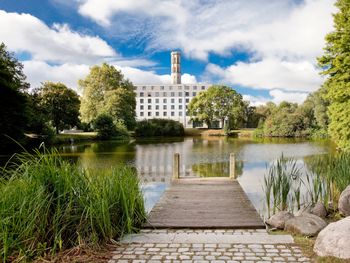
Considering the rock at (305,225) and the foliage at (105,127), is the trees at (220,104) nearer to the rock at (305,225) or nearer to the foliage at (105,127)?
the foliage at (105,127)

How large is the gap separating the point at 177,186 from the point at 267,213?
9.00 feet

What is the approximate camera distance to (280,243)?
14.4 ft

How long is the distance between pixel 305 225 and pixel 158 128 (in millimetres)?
46145

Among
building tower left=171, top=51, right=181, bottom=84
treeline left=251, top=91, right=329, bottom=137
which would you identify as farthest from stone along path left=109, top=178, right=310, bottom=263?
building tower left=171, top=51, right=181, bottom=84

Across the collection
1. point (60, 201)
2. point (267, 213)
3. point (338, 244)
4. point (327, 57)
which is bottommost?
point (267, 213)

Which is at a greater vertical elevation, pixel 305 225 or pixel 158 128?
pixel 158 128

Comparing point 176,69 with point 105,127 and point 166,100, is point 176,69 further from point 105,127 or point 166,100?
point 105,127

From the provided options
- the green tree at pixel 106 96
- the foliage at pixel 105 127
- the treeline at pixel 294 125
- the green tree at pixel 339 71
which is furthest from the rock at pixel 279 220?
the treeline at pixel 294 125

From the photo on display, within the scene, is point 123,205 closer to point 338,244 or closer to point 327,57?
point 338,244

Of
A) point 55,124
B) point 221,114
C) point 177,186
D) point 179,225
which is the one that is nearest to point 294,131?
point 221,114

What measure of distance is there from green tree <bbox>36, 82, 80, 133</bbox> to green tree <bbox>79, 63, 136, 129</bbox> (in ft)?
12.4

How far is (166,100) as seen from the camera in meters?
90.3

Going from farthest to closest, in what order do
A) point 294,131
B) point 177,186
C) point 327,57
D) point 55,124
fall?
point 294,131 < point 55,124 < point 327,57 < point 177,186

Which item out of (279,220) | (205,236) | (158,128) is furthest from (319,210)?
(158,128)
